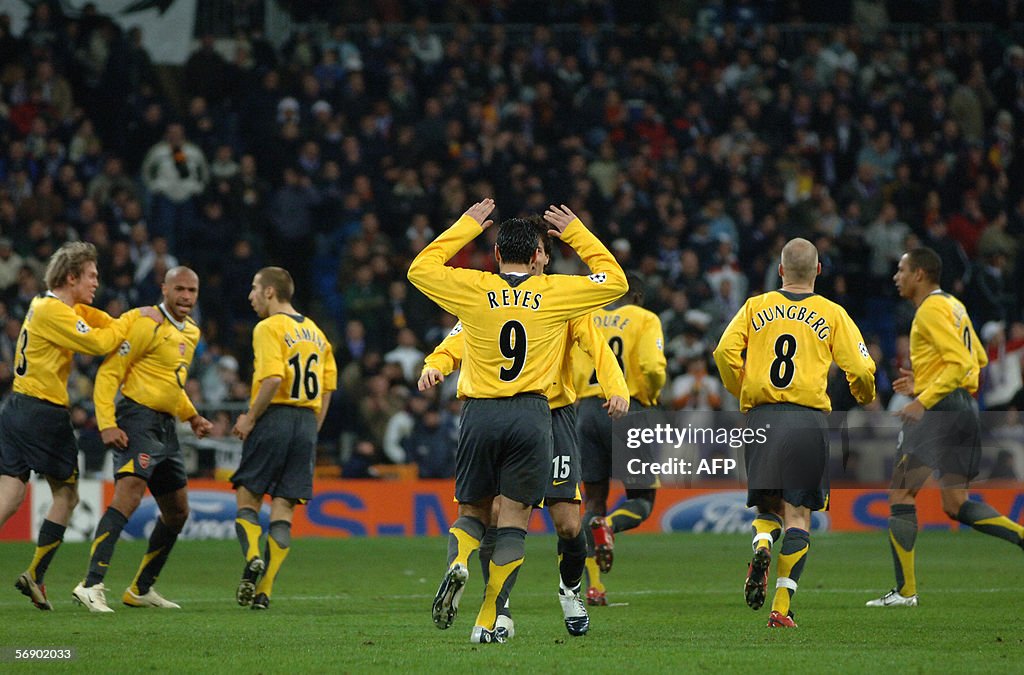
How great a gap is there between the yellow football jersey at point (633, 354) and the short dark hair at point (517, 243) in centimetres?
353

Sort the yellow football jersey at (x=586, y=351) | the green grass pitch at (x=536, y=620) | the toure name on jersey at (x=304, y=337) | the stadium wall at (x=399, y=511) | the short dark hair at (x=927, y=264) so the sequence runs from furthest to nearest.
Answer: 1. the stadium wall at (x=399, y=511)
2. the short dark hair at (x=927, y=264)
3. the toure name on jersey at (x=304, y=337)
4. the yellow football jersey at (x=586, y=351)
5. the green grass pitch at (x=536, y=620)

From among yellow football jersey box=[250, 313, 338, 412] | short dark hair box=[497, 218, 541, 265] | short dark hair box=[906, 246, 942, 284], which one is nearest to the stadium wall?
yellow football jersey box=[250, 313, 338, 412]

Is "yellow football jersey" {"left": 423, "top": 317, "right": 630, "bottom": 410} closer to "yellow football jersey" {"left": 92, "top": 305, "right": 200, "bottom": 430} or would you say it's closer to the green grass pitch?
the green grass pitch

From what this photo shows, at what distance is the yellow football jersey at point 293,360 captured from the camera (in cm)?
1086

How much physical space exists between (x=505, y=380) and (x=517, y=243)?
766mm

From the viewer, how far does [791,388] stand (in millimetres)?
9484

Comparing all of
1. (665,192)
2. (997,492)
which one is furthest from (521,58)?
(997,492)

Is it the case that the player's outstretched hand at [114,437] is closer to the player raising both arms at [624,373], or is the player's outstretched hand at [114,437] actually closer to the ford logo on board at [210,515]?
the player raising both arms at [624,373]

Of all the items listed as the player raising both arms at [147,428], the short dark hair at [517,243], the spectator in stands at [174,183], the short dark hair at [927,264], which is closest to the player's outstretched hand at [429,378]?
the short dark hair at [517,243]

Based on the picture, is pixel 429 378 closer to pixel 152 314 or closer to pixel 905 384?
pixel 152 314

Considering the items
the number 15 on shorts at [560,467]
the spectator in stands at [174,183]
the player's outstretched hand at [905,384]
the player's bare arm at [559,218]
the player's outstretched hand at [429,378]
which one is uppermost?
the spectator in stands at [174,183]

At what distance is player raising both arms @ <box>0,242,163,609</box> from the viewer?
10500 mm

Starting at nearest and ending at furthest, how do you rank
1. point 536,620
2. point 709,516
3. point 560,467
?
point 560,467
point 536,620
point 709,516

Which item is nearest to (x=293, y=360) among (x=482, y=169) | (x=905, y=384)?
(x=905, y=384)
